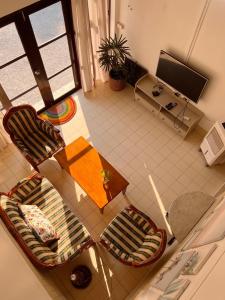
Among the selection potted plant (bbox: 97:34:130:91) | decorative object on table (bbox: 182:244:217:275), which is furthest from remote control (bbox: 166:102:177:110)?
decorative object on table (bbox: 182:244:217:275)

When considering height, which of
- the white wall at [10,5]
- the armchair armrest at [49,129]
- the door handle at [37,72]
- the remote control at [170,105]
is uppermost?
the door handle at [37,72]

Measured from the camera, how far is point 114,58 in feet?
17.4

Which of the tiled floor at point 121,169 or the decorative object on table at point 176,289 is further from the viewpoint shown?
the tiled floor at point 121,169

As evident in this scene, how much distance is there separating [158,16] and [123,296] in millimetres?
4648

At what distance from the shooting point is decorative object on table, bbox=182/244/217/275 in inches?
74.9

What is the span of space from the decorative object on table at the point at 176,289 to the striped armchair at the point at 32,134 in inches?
120

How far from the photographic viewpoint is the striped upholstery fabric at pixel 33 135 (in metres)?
4.48

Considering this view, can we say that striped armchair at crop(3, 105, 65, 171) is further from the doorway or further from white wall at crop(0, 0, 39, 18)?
white wall at crop(0, 0, 39, 18)

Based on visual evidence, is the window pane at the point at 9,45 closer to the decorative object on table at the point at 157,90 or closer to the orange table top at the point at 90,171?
the orange table top at the point at 90,171

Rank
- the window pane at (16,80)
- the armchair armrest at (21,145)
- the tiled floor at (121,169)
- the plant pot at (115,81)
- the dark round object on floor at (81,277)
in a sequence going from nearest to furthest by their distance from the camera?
the dark round object on floor at (81,277), the tiled floor at (121,169), the armchair armrest at (21,145), the window pane at (16,80), the plant pot at (115,81)

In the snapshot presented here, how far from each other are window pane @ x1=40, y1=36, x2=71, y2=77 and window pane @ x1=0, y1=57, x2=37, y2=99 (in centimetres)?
47

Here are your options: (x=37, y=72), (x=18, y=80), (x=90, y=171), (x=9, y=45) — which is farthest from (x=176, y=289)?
(x=9, y=45)

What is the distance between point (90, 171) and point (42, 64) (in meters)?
2.27

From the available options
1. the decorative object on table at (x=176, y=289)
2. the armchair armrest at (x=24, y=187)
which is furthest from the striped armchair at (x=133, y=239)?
the armchair armrest at (x=24, y=187)
